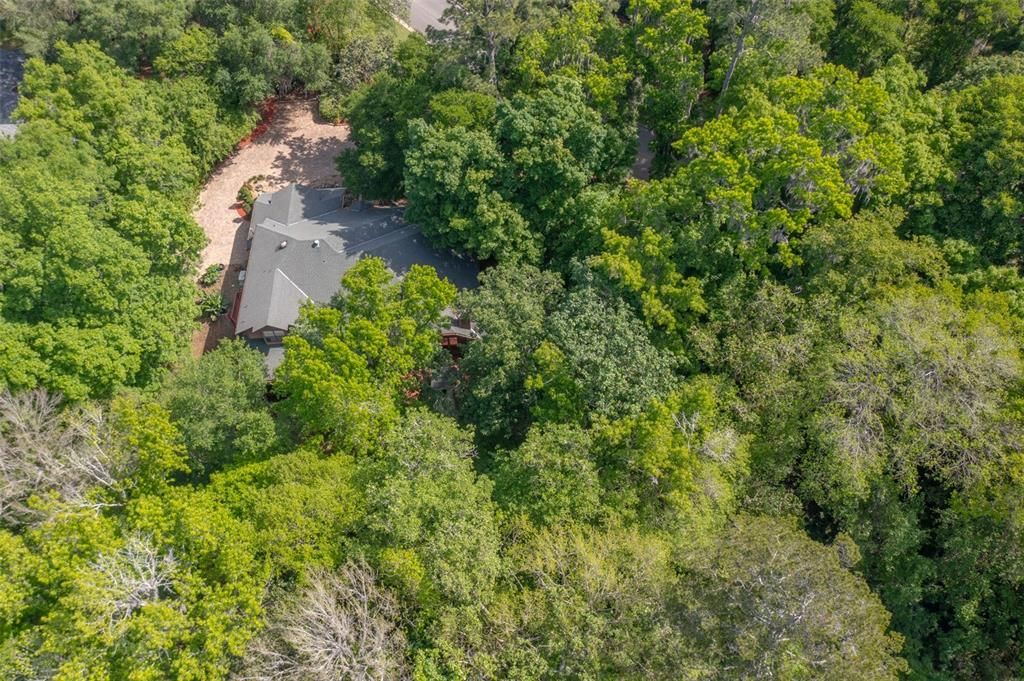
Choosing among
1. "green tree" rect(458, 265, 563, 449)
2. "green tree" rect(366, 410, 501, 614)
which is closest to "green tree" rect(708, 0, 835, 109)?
"green tree" rect(458, 265, 563, 449)

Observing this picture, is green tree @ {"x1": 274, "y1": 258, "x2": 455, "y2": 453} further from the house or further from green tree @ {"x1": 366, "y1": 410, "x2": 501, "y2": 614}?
the house

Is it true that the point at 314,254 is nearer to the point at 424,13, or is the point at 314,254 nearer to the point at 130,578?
the point at 130,578

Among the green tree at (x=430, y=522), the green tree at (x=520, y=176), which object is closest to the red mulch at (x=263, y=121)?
the green tree at (x=520, y=176)

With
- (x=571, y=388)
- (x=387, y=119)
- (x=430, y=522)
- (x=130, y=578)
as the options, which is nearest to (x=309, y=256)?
(x=387, y=119)

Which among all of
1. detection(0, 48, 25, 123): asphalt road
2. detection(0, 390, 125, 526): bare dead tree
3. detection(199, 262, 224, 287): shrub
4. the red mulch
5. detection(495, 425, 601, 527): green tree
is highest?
the red mulch

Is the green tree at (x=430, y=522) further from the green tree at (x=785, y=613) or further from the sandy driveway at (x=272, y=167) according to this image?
the sandy driveway at (x=272, y=167)

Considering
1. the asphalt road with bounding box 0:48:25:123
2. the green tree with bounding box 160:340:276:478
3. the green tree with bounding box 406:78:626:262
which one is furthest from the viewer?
the asphalt road with bounding box 0:48:25:123

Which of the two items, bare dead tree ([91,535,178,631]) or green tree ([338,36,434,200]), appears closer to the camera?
bare dead tree ([91,535,178,631])
